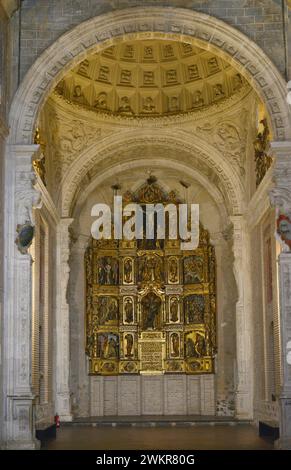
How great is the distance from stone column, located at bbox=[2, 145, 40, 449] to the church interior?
3 centimetres

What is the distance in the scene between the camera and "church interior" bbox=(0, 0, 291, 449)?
1964cm

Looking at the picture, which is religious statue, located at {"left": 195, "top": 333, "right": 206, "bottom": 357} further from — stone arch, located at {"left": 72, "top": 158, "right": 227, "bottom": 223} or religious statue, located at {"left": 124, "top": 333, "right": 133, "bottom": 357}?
stone arch, located at {"left": 72, "top": 158, "right": 227, "bottom": 223}

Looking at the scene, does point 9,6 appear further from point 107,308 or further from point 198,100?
point 107,308

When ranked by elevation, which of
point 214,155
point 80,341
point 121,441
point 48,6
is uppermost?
point 48,6

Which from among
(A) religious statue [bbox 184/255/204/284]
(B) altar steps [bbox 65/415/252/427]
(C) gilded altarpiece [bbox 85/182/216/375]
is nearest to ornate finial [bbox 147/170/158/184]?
(C) gilded altarpiece [bbox 85/182/216/375]

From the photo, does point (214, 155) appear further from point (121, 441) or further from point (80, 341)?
point (121, 441)

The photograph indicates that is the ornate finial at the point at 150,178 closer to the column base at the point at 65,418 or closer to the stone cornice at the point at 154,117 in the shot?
the stone cornice at the point at 154,117

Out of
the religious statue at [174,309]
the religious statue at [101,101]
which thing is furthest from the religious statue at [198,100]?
the religious statue at [174,309]

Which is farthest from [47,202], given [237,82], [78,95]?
[237,82]

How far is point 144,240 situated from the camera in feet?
104

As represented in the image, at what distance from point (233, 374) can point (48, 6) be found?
14.3m

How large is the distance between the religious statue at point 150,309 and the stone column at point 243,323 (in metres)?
3.81
